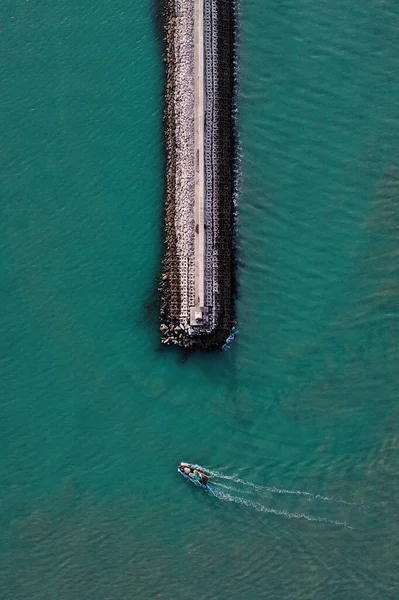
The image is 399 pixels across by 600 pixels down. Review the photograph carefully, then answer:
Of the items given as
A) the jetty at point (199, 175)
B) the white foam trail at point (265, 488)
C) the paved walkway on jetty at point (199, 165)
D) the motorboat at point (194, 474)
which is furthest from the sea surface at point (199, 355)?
the paved walkway on jetty at point (199, 165)

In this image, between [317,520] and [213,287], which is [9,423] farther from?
[317,520]

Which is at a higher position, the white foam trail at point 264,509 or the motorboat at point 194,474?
the motorboat at point 194,474

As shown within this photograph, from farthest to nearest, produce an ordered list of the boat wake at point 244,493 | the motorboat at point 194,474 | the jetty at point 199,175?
the jetty at point 199,175 → the boat wake at point 244,493 → the motorboat at point 194,474

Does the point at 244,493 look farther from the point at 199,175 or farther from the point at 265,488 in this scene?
the point at 199,175

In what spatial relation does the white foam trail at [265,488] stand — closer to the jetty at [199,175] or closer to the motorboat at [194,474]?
the motorboat at [194,474]

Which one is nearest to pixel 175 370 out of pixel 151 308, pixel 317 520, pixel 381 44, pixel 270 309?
pixel 151 308

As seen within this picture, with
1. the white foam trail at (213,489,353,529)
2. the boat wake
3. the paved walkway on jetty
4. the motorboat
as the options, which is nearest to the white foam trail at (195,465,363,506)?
the boat wake

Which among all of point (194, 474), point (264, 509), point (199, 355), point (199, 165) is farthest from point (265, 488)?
point (199, 165)
